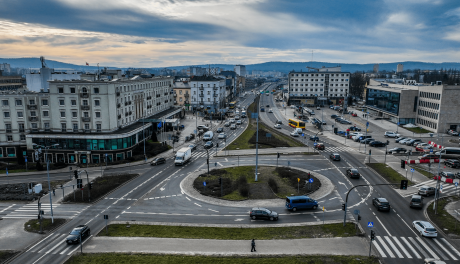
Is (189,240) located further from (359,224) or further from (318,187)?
(318,187)

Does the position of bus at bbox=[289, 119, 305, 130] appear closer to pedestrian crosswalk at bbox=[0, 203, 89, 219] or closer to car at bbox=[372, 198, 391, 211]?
car at bbox=[372, 198, 391, 211]

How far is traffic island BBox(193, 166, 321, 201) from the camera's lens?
4547 centimetres

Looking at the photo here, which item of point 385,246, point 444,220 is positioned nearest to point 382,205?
point 444,220

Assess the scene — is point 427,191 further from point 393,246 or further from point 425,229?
point 393,246

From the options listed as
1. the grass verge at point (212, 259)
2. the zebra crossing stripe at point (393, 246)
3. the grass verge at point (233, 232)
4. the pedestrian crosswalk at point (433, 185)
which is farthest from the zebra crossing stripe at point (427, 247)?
the pedestrian crosswalk at point (433, 185)

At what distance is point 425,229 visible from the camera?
3338 cm

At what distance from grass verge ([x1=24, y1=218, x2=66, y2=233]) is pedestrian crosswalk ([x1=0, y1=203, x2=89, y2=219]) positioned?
151 cm

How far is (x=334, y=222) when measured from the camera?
36469mm

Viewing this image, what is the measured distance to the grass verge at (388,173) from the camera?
5117 centimetres

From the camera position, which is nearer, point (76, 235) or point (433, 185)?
point (76, 235)

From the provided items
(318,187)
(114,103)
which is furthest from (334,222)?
(114,103)

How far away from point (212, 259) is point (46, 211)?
84.1ft

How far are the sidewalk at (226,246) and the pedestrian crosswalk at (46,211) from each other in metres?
9.71

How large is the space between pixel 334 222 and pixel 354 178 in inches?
727
